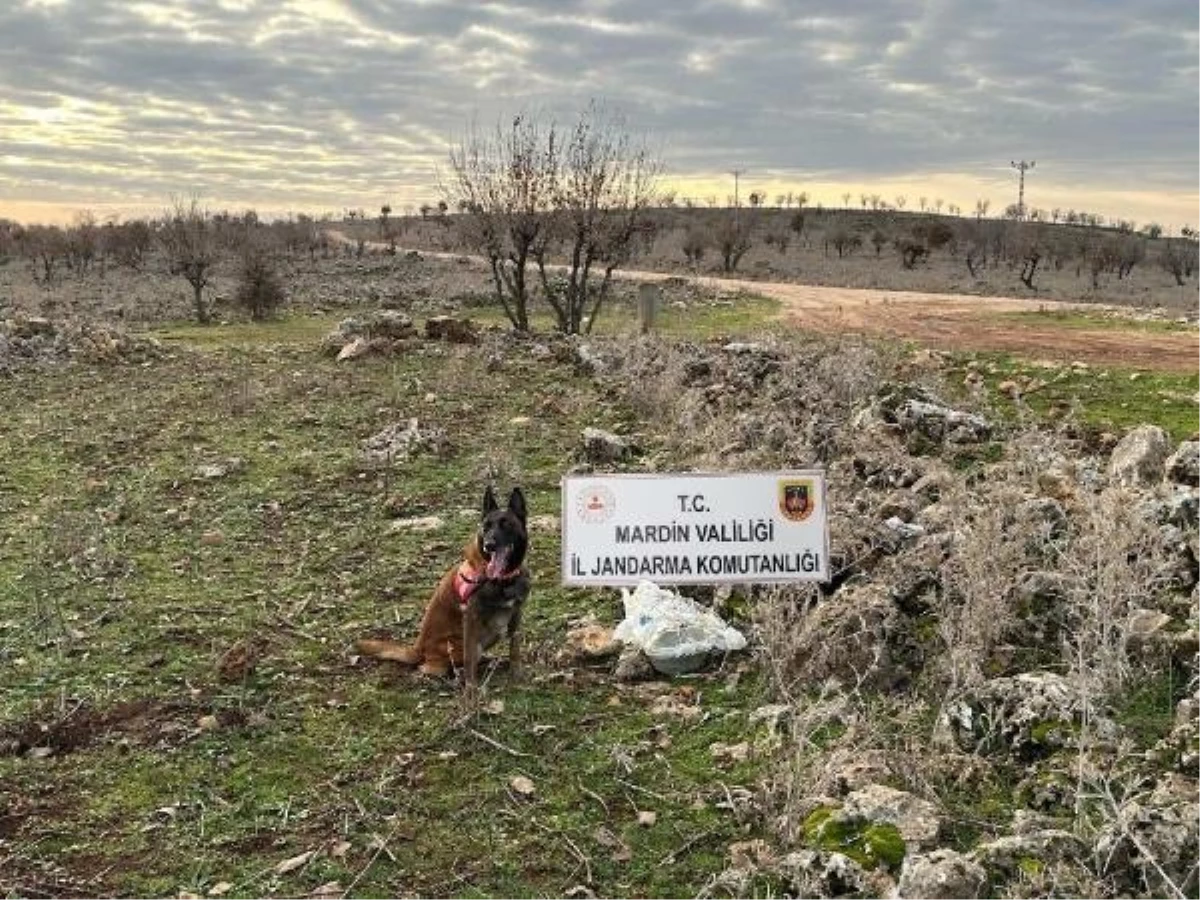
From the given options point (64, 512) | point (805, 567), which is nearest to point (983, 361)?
point (805, 567)

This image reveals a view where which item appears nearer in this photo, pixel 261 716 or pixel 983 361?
pixel 261 716

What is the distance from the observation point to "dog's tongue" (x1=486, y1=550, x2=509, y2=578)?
16.1 ft

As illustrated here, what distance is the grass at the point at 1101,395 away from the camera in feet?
29.9

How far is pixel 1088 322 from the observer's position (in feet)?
65.1

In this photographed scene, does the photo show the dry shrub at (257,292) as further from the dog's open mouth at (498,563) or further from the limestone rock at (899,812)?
the limestone rock at (899,812)

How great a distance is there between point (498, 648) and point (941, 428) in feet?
14.3

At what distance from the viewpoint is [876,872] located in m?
3.21

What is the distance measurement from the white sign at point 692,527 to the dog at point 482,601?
2.01 feet

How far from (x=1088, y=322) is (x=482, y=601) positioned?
18.0 meters

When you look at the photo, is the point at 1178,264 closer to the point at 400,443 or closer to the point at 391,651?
the point at 400,443

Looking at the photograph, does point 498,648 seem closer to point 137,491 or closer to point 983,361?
point 137,491

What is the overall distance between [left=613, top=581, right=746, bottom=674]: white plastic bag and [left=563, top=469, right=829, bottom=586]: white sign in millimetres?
187

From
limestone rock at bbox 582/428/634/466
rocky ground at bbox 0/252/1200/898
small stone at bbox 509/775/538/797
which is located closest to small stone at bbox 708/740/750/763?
rocky ground at bbox 0/252/1200/898

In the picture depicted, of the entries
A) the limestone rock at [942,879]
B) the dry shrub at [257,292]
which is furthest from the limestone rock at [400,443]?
the dry shrub at [257,292]
